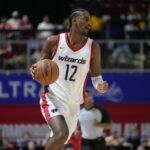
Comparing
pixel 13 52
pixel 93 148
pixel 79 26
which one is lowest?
pixel 93 148

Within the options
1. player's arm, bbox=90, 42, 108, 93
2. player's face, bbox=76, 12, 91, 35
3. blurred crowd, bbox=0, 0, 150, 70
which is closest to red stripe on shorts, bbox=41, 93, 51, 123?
player's arm, bbox=90, 42, 108, 93

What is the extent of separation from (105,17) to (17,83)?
458 centimetres

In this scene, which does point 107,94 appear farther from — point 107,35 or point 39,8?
point 39,8

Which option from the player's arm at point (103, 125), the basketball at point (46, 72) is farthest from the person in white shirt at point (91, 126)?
the basketball at point (46, 72)

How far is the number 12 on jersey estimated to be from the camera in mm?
10008

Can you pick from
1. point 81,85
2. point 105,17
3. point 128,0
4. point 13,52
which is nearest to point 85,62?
point 81,85

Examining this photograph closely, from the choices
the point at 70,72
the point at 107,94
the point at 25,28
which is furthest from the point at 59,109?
the point at 25,28

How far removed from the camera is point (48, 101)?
9.96m

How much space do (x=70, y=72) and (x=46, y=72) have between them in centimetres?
52

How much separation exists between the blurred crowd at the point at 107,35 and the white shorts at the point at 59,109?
27.8 feet

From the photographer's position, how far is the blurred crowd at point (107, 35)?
18.8 metres

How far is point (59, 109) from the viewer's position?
32.4 ft

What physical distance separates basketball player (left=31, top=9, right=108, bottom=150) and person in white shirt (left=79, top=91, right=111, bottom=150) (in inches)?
129

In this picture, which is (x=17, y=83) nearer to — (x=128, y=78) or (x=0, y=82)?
(x=0, y=82)
